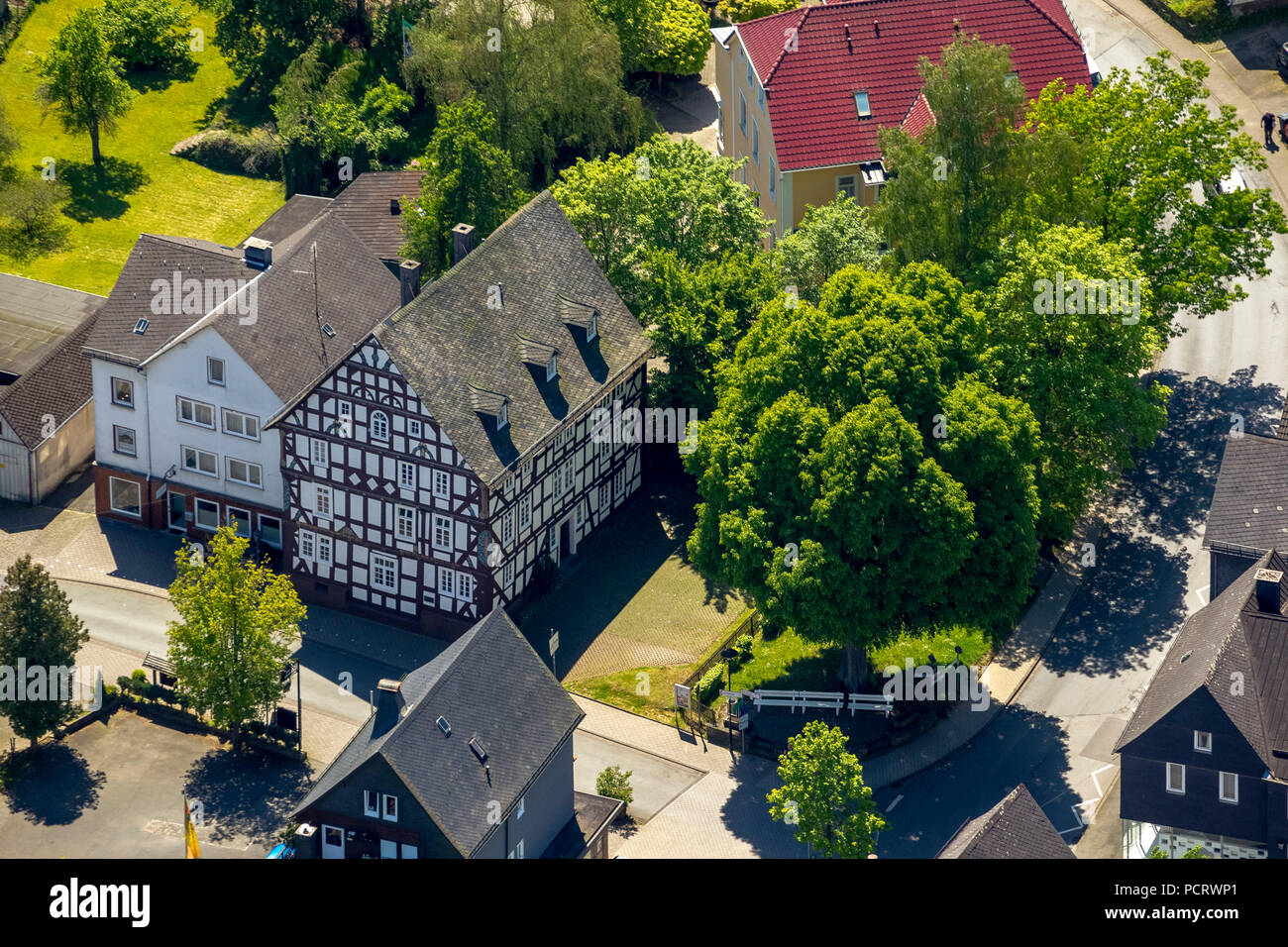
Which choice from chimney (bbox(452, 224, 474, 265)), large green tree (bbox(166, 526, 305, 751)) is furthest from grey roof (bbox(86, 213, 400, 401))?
large green tree (bbox(166, 526, 305, 751))

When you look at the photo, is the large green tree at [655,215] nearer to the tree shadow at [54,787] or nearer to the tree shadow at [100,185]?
the tree shadow at [100,185]

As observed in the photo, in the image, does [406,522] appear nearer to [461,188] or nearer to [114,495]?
[114,495]

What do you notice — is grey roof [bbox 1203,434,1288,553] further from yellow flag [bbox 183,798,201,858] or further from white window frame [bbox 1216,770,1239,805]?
yellow flag [bbox 183,798,201,858]

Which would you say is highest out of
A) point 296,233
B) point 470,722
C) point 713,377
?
point 296,233

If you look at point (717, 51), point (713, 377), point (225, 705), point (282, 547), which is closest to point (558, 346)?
point (713, 377)

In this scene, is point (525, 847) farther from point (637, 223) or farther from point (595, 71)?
point (595, 71)
